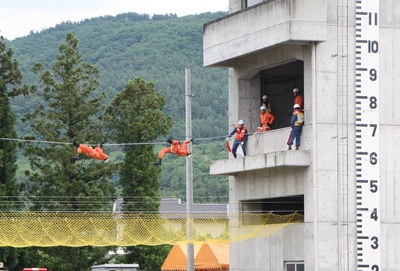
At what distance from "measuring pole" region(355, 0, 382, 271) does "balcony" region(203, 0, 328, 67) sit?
1288 mm

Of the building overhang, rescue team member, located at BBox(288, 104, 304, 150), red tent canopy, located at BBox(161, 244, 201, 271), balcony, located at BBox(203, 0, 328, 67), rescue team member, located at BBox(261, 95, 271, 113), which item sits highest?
balcony, located at BBox(203, 0, 328, 67)

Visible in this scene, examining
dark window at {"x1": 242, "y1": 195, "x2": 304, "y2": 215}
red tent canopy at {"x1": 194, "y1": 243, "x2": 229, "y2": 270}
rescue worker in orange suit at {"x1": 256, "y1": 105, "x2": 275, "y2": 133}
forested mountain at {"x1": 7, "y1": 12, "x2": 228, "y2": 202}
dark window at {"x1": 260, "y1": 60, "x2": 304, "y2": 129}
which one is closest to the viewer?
rescue worker in orange suit at {"x1": 256, "y1": 105, "x2": 275, "y2": 133}

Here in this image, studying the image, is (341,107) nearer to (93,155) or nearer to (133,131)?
(93,155)

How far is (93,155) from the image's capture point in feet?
126

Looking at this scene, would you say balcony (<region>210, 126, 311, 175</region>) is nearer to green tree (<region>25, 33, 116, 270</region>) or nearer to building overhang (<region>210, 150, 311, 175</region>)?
building overhang (<region>210, 150, 311, 175</region>)

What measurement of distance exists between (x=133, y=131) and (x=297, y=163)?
26.0 metres

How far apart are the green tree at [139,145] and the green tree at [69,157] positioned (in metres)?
1.16

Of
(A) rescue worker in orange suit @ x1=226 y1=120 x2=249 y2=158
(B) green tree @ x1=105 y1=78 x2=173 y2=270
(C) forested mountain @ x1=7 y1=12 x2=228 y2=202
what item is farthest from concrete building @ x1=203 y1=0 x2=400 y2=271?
(C) forested mountain @ x1=7 y1=12 x2=228 y2=202

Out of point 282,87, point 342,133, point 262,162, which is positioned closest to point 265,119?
point 262,162

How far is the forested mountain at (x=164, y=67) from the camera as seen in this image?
10250 cm

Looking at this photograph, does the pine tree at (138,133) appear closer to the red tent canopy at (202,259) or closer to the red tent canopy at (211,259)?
the red tent canopy at (202,259)

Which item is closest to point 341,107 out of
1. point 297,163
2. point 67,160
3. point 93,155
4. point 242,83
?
point 297,163

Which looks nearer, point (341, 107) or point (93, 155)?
point (341, 107)

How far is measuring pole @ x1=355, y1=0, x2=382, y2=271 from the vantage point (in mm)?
33969
